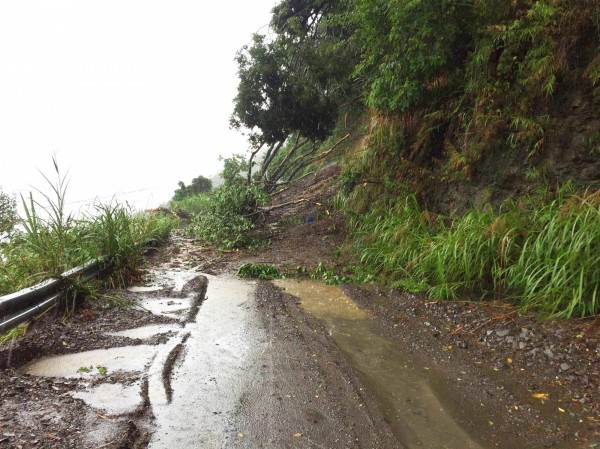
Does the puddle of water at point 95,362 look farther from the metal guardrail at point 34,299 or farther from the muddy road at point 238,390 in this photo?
the metal guardrail at point 34,299

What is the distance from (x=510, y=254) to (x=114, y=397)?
3.83 metres

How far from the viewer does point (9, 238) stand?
471 centimetres

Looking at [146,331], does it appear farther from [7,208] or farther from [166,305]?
[7,208]

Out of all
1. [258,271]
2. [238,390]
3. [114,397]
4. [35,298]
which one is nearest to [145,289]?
[35,298]

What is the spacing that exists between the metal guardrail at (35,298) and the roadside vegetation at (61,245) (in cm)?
13

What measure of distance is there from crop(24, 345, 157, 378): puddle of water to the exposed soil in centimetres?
10

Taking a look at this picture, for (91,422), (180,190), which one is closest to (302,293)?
(91,422)

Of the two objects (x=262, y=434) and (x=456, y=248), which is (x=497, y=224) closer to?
(x=456, y=248)

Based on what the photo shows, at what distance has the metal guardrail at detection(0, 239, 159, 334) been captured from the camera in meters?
3.03

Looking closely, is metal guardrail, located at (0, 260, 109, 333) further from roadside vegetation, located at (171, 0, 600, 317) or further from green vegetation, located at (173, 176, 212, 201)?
green vegetation, located at (173, 176, 212, 201)

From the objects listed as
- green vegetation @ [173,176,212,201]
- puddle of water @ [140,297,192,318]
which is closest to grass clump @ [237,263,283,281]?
puddle of water @ [140,297,192,318]

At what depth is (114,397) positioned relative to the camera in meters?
2.44

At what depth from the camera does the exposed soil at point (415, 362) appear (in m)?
2.14

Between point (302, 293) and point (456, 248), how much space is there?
1.98 m
